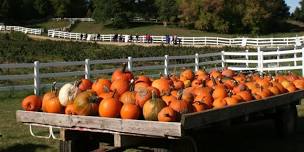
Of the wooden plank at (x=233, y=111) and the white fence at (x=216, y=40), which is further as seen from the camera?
the white fence at (x=216, y=40)

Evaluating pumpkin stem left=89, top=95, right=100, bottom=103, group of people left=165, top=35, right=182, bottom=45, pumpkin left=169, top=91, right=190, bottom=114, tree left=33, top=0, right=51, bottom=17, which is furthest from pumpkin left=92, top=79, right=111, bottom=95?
tree left=33, top=0, right=51, bottom=17

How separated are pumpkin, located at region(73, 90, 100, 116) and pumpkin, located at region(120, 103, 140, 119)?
16.6 inches

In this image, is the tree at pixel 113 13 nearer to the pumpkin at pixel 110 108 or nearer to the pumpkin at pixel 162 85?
the pumpkin at pixel 162 85

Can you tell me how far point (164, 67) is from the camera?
70.8 ft

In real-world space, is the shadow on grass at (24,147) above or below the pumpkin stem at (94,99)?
below

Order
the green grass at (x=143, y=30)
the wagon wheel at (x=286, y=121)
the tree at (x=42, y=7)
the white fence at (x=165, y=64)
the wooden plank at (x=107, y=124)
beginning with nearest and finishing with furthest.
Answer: the wooden plank at (x=107, y=124), the wagon wheel at (x=286, y=121), the white fence at (x=165, y=64), the green grass at (x=143, y=30), the tree at (x=42, y=7)

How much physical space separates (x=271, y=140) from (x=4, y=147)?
14.6 ft

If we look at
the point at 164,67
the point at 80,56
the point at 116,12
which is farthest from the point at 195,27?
the point at 164,67

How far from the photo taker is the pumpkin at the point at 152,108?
5959 millimetres

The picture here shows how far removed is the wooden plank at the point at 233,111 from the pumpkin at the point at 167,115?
15 centimetres

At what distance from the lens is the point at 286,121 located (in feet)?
31.2

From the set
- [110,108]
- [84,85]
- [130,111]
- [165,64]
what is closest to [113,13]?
[165,64]

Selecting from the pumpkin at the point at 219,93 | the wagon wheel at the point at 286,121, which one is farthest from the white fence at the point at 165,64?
the pumpkin at the point at 219,93

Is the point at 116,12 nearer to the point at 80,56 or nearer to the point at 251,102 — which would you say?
the point at 80,56
